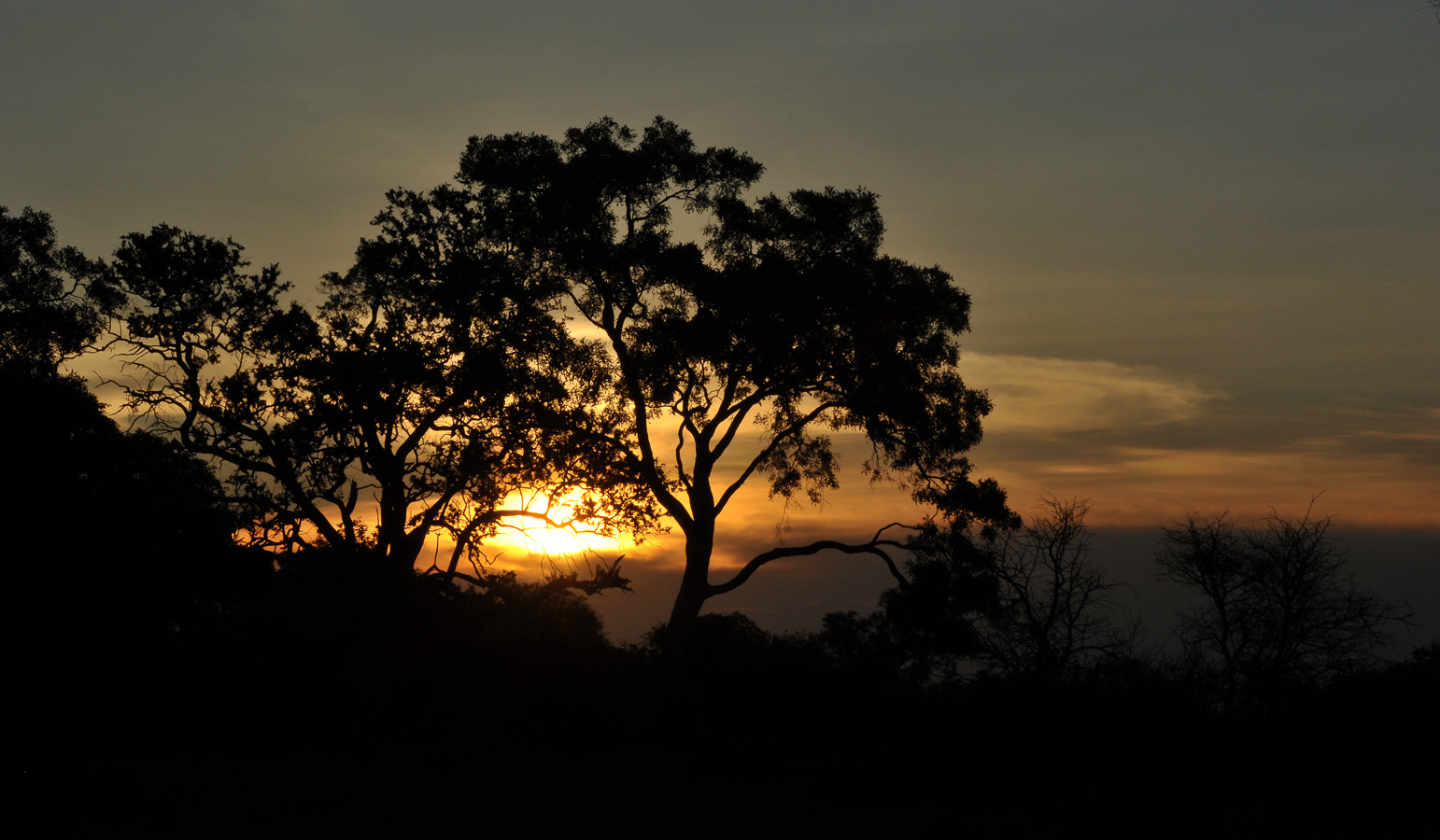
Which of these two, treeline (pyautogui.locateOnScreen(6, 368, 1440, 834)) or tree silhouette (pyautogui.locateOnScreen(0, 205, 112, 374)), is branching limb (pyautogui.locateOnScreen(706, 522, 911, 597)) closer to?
treeline (pyautogui.locateOnScreen(6, 368, 1440, 834))

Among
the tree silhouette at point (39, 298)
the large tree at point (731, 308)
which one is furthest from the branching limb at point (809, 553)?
the tree silhouette at point (39, 298)

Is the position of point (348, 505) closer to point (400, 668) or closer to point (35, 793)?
point (400, 668)

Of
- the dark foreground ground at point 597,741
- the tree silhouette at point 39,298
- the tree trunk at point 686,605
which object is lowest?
the dark foreground ground at point 597,741

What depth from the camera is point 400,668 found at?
27.6 metres

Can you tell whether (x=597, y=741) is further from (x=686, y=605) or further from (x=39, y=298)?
(x=39, y=298)

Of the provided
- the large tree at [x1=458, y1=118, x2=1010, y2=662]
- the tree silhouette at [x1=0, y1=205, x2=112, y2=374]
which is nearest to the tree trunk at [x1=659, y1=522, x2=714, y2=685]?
the large tree at [x1=458, y1=118, x2=1010, y2=662]

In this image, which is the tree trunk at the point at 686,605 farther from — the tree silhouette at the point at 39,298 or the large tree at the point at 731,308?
the tree silhouette at the point at 39,298

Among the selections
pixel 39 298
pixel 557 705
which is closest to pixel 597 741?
pixel 557 705

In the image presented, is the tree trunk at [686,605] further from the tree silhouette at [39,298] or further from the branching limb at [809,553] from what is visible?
the tree silhouette at [39,298]

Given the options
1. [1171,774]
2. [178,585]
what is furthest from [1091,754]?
[178,585]

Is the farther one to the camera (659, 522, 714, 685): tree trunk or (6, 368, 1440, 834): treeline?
(659, 522, 714, 685): tree trunk

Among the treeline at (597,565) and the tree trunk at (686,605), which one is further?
the tree trunk at (686,605)

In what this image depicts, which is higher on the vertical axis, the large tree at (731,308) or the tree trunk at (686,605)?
the large tree at (731,308)

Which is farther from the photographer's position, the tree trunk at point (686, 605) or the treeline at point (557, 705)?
the tree trunk at point (686, 605)
